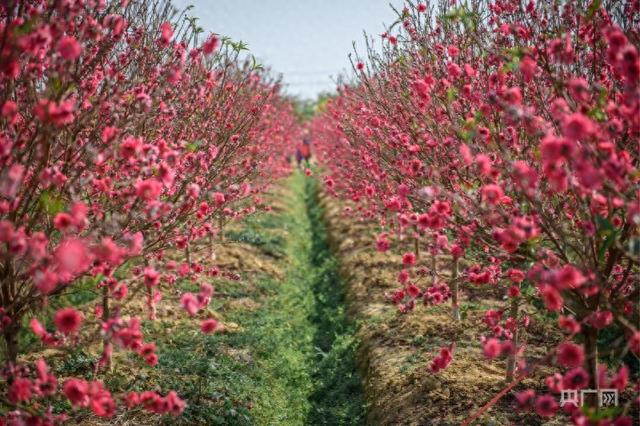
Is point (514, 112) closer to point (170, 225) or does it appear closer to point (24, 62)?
point (170, 225)

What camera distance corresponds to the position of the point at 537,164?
4.09 m

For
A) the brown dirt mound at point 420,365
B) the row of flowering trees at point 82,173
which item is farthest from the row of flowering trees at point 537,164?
the row of flowering trees at point 82,173

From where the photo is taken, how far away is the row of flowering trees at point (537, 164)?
95.5 inches

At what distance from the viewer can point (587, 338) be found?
3.19 meters

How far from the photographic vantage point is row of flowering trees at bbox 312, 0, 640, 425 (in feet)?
7.96

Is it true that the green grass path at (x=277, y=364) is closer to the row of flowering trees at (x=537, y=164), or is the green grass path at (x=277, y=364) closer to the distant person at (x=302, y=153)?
the row of flowering trees at (x=537, y=164)

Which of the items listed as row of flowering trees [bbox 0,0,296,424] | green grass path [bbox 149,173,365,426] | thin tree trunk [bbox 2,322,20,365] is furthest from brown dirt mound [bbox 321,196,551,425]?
thin tree trunk [bbox 2,322,20,365]

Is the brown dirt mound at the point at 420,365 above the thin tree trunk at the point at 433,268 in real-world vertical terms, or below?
below

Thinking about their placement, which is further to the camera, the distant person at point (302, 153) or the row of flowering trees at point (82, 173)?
the distant person at point (302, 153)

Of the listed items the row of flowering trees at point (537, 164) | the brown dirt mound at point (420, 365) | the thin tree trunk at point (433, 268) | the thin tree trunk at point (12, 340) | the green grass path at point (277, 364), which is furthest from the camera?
the green grass path at point (277, 364)

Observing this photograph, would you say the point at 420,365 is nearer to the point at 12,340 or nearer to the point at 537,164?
the point at 537,164

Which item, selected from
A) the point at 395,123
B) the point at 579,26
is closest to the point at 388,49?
the point at 395,123

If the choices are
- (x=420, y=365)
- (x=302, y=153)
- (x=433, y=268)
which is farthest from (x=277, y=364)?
(x=302, y=153)

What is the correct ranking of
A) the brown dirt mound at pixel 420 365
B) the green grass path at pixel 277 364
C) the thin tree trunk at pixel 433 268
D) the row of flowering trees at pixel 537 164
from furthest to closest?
the green grass path at pixel 277 364 → the brown dirt mound at pixel 420 365 → the thin tree trunk at pixel 433 268 → the row of flowering trees at pixel 537 164
